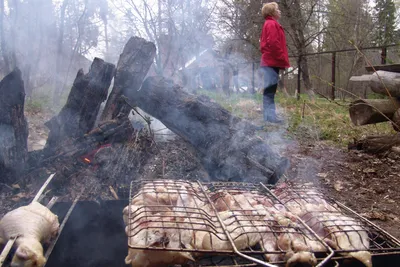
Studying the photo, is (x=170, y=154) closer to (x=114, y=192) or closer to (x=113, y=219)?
(x=114, y=192)

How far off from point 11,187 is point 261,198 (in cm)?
243

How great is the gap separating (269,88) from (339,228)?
15.8 ft

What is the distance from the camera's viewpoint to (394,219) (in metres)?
3.05

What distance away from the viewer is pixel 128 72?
399 centimetres

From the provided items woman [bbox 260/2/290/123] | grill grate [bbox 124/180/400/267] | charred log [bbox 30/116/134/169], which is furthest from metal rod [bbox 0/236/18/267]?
woman [bbox 260/2/290/123]

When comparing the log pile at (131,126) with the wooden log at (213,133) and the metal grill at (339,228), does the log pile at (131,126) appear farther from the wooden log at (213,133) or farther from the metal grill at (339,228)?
the metal grill at (339,228)

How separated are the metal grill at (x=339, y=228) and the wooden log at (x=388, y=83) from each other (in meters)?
3.06

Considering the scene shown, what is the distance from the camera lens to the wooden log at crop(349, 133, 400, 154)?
14.9 ft

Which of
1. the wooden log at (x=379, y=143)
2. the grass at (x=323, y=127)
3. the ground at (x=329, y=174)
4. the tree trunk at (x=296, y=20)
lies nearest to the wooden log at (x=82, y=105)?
the ground at (x=329, y=174)

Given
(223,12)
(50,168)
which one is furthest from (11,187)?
(223,12)

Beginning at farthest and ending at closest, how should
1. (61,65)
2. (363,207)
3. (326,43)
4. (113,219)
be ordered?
(326,43), (61,65), (363,207), (113,219)

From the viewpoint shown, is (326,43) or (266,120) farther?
(326,43)

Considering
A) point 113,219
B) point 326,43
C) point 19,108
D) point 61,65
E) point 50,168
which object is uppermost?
point 326,43

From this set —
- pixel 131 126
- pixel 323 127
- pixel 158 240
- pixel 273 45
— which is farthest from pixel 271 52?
pixel 158 240
